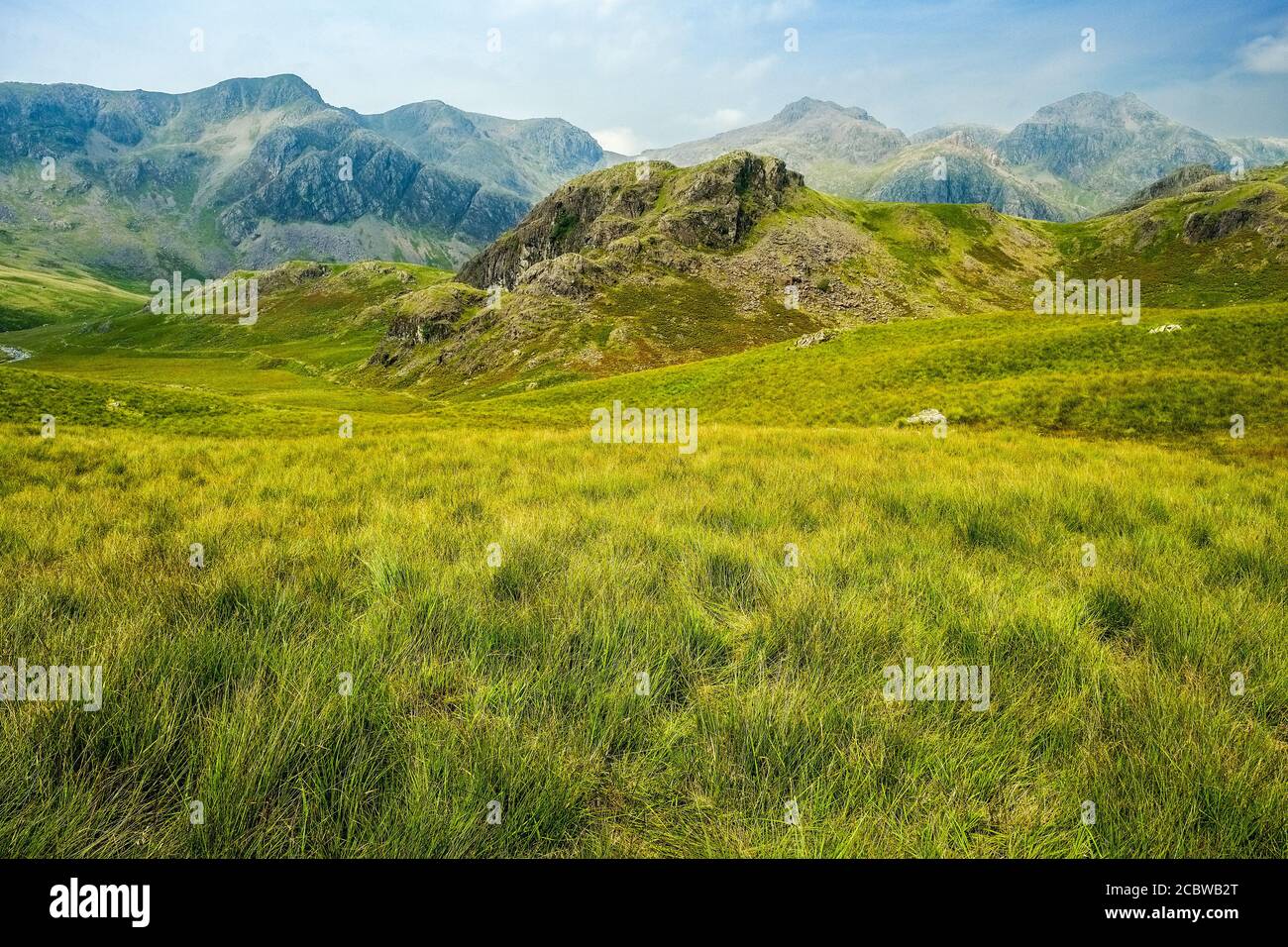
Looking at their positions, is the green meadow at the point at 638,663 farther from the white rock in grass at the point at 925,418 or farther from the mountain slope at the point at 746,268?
the mountain slope at the point at 746,268

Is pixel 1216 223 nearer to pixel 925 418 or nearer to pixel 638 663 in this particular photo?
pixel 925 418

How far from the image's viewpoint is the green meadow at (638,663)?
1866mm

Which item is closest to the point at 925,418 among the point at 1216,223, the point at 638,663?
the point at 638,663

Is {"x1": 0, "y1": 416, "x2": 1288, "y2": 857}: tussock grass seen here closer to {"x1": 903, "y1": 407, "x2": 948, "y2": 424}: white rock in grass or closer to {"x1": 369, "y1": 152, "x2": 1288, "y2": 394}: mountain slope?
{"x1": 903, "y1": 407, "x2": 948, "y2": 424}: white rock in grass

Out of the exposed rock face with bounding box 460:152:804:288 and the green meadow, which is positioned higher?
the exposed rock face with bounding box 460:152:804:288

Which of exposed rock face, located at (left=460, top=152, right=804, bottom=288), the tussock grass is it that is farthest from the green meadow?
exposed rock face, located at (left=460, top=152, right=804, bottom=288)

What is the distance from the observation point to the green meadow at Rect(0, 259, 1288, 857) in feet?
6.12

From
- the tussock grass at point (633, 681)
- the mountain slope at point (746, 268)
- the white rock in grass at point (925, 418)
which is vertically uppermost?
the mountain slope at point (746, 268)

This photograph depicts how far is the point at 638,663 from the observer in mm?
2779

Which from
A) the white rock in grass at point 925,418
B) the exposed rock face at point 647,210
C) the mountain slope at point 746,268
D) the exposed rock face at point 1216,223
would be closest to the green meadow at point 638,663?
the white rock in grass at point 925,418

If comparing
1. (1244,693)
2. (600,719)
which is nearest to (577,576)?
(600,719)

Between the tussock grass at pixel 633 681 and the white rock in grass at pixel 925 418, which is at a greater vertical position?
the white rock in grass at pixel 925 418
